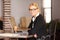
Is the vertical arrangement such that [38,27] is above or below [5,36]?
above

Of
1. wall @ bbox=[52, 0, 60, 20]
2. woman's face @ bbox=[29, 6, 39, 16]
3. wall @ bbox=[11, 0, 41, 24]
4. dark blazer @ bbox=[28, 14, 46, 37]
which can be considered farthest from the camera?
wall @ bbox=[11, 0, 41, 24]

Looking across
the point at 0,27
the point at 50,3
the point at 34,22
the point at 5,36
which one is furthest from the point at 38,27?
the point at 50,3

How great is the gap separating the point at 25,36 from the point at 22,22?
4153mm

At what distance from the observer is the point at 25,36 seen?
14.8 feet

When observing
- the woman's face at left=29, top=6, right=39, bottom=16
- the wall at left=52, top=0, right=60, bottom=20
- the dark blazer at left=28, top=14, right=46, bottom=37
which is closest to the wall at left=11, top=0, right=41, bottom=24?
the wall at left=52, top=0, right=60, bottom=20

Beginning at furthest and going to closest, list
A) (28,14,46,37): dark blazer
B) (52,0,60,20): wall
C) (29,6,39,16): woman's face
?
(52,0,60,20): wall
(29,6,39,16): woman's face
(28,14,46,37): dark blazer

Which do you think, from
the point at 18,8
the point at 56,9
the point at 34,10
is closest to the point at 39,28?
the point at 34,10

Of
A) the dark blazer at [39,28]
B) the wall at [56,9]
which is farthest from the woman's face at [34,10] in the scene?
the wall at [56,9]

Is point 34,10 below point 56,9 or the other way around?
the other way around

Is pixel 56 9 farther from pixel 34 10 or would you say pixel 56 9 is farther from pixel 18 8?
pixel 34 10

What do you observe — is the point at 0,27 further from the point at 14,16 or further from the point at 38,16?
the point at 38,16

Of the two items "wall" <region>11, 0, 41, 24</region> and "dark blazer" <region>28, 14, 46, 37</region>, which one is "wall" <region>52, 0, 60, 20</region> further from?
"dark blazer" <region>28, 14, 46, 37</region>

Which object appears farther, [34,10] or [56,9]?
[56,9]

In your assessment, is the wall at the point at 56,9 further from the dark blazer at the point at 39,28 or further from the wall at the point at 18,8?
the dark blazer at the point at 39,28
